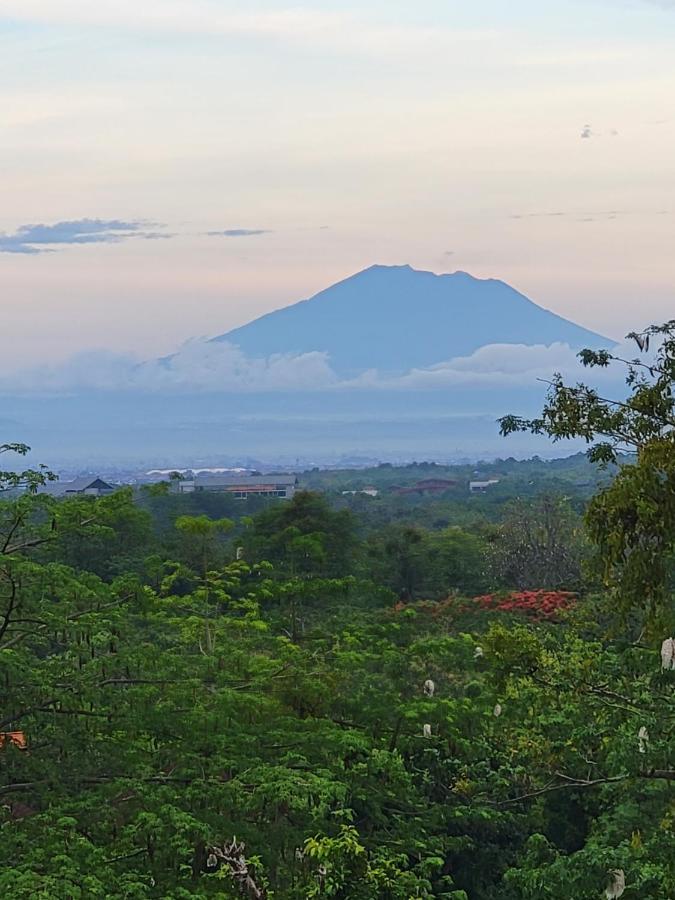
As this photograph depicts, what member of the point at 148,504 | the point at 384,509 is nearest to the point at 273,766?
the point at 148,504

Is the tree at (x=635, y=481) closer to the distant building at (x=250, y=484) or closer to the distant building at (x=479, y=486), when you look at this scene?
the distant building at (x=250, y=484)

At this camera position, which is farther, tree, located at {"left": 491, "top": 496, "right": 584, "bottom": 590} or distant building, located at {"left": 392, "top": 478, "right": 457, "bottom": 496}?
distant building, located at {"left": 392, "top": 478, "right": 457, "bottom": 496}

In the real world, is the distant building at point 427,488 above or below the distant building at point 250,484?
below

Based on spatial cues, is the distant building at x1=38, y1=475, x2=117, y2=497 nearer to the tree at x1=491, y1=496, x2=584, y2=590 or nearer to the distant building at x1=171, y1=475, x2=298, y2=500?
the distant building at x1=171, y1=475, x2=298, y2=500

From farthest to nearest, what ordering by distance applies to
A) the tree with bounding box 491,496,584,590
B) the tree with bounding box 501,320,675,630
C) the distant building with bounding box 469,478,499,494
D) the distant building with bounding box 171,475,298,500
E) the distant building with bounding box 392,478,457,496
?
the distant building with bounding box 392,478,457,496 < the distant building with bounding box 469,478,499,494 < the distant building with bounding box 171,475,298,500 < the tree with bounding box 491,496,584,590 < the tree with bounding box 501,320,675,630

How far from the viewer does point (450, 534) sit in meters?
36.4

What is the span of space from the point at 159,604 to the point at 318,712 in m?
2.00

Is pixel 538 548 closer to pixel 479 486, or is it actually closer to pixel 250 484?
pixel 250 484

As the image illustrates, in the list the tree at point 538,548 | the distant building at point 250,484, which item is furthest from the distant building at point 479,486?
the tree at point 538,548

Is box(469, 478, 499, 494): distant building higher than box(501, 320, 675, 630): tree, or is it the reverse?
box(501, 320, 675, 630): tree

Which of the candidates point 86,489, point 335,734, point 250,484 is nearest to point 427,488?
point 250,484

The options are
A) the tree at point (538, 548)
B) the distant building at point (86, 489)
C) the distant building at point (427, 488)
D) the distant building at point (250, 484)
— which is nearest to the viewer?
the distant building at point (86, 489)

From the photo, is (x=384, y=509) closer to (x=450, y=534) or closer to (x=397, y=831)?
(x=450, y=534)

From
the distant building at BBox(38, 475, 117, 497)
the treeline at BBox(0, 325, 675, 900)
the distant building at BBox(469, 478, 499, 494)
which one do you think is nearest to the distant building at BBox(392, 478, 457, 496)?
the distant building at BBox(469, 478, 499, 494)
